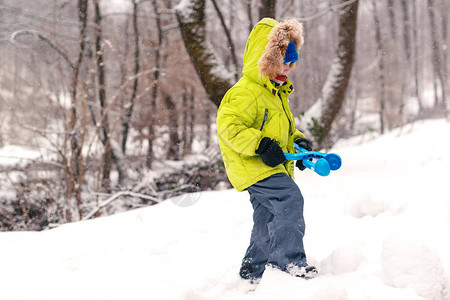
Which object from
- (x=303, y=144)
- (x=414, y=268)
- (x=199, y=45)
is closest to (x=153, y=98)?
(x=199, y=45)

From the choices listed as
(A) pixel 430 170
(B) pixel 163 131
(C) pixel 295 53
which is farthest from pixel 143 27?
(C) pixel 295 53

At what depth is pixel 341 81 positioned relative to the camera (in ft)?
22.4

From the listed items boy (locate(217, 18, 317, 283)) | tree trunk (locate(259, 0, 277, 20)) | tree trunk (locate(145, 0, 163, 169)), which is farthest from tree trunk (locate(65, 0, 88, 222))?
boy (locate(217, 18, 317, 283))

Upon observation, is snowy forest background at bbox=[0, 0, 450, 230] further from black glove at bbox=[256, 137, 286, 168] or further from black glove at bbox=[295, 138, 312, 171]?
black glove at bbox=[256, 137, 286, 168]

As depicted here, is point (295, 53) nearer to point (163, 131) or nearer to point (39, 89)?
point (39, 89)

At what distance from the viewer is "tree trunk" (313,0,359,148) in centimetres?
684

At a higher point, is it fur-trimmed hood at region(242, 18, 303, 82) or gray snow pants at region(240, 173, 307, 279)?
fur-trimmed hood at region(242, 18, 303, 82)

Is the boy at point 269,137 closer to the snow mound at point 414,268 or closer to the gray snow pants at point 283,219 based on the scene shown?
the gray snow pants at point 283,219

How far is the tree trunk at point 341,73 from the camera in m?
6.84

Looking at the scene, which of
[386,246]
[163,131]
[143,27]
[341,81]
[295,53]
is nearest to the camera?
[386,246]

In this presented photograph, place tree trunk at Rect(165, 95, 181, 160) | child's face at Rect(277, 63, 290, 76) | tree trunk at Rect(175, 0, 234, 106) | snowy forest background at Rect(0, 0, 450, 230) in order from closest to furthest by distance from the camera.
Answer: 1. child's face at Rect(277, 63, 290, 76)
2. tree trunk at Rect(175, 0, 234, 106)
3. snowy forest background at Rect(0, 0, 450, 230)
4. tree trunk at Rect(165, 95, 181, 160)

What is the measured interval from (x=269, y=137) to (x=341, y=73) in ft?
17.0

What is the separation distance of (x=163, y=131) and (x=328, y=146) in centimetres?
499

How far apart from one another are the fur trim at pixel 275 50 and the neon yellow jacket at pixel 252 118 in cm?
5
